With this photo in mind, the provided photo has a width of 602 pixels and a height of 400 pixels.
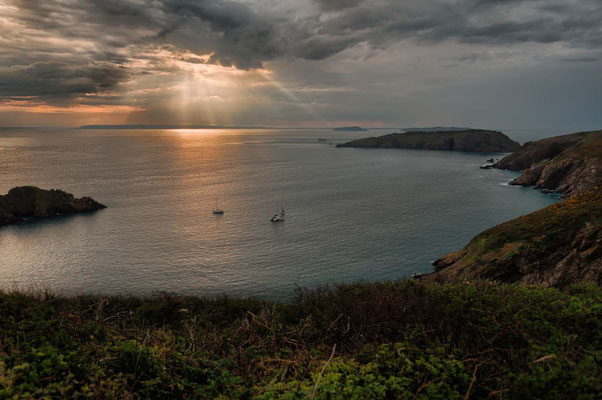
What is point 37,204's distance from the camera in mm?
81188

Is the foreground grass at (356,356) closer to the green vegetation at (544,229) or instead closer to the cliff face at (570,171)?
the green vegetation at (544,229)

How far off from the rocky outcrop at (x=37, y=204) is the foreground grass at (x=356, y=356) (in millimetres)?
85005

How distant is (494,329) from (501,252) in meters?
30.1

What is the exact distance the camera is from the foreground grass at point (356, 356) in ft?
25.7

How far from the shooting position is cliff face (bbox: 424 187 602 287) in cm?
2819

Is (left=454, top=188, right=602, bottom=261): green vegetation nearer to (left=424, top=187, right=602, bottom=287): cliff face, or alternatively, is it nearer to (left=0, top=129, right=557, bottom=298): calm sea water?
(left=424, top=187, right=602, bottom=287): cliff face

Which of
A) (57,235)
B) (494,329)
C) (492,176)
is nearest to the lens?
(494,329)

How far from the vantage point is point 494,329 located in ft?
34.6

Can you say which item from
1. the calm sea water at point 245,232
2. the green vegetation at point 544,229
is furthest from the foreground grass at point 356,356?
the calm sea water at point 245,232

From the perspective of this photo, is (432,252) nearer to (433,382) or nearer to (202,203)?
(433,382)

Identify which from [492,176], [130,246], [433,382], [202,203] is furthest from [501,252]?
[492,176]

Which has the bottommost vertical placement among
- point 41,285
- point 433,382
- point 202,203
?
point 41,285

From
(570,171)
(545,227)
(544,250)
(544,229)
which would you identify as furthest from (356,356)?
(570,171)

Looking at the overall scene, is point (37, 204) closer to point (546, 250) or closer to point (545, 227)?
point (546, 250)
